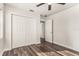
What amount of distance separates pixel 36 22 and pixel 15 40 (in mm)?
1573

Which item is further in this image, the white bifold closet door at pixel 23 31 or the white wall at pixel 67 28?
the white bifold closet door at pixel 23 31

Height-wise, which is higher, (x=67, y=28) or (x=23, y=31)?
(x=67, y=28)

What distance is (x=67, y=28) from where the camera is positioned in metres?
3.29

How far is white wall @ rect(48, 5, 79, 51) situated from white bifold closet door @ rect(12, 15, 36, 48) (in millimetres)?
1301

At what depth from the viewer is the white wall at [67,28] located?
286cm

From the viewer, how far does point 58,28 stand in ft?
12.8

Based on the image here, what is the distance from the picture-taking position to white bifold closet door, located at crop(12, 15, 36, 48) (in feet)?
10.6

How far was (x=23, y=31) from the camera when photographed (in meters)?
3.62

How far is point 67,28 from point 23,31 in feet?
6.98

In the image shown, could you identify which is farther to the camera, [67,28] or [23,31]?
[23,31]

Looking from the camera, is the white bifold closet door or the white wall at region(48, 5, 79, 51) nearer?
the white wall at region(48, 5, 79, 51)

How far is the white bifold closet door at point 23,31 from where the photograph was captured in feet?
10.6

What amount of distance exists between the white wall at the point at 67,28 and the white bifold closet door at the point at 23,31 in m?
1.30

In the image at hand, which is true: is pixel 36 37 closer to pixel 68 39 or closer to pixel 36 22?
pixel 36 22
